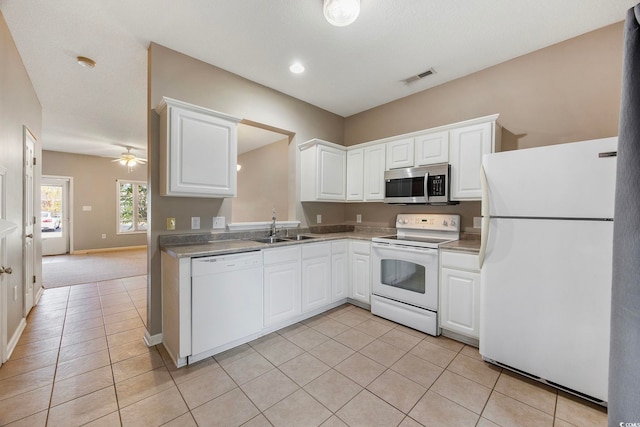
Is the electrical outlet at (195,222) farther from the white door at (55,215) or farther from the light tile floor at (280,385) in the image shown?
the white door at (55,215)

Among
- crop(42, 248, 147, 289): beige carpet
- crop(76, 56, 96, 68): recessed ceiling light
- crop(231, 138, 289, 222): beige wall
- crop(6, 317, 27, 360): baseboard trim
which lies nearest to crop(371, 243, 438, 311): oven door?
crop(231, 138, 289, 222): beige wall

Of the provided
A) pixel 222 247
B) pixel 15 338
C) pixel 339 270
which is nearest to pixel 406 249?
pixel 339 270

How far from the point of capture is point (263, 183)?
600cm

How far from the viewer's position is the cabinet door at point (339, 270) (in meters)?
3.19

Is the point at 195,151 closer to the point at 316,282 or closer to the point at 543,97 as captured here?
the point at 316,282

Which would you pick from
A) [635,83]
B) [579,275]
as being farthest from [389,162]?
[635,83]

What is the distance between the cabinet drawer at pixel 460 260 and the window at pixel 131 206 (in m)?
8.35

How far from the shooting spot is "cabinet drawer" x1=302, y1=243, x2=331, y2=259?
2871 mm

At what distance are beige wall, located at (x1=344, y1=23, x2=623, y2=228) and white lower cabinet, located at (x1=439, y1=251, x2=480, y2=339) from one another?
0.72 m

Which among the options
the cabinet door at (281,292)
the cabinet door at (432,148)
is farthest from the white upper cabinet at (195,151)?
the cabinet door at (432,148)

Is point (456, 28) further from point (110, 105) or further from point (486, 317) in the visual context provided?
point (110, 105)

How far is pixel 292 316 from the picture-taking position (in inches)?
109

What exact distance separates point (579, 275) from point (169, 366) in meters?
3.00

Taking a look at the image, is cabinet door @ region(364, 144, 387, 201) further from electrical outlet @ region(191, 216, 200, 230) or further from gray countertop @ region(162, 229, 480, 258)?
electrical outlet @ region(191, 216, 200, 230)
